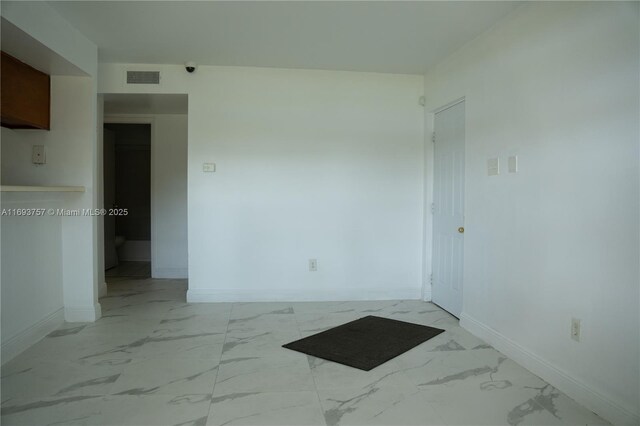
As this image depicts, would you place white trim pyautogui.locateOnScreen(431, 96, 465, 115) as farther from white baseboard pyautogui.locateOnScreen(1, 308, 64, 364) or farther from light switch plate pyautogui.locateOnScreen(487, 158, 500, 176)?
white baseboard pyautogui.locateOnScreen(1, 308, 64, 364)

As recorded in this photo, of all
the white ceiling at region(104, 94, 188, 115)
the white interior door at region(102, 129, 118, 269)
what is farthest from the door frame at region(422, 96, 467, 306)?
the white interior door at region(102, 129, 118, 269)

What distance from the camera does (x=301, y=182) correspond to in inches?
168

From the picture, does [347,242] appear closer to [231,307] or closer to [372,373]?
[231,307]

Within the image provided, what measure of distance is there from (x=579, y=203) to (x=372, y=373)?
158cm

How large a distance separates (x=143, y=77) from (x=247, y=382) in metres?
3.20

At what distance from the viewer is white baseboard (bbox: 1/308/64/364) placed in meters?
2.68

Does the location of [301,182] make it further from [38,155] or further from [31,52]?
[31,52]

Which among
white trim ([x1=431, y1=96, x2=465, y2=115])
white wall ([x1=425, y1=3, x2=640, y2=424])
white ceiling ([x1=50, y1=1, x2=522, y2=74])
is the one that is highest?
white ceiling ([x1=50, y1=1, x2=522, y2=74])

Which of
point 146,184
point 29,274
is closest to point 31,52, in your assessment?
point 29,274

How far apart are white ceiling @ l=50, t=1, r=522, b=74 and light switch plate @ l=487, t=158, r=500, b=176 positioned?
3.39ft

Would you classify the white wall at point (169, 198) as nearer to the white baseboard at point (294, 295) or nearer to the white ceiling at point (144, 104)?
the white ceiling at point (144, 104)

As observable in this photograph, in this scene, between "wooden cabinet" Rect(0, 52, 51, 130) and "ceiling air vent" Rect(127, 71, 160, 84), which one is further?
"ceiling air vent" Rect(127, 71, 160, 84)

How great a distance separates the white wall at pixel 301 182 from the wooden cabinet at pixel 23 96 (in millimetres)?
782

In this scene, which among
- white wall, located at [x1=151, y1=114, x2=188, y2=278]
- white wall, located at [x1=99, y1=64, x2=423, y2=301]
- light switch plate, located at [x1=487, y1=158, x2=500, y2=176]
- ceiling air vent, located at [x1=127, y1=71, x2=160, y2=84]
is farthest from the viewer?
white wall, located at [x1=151, y1=114, x2=188, y2=278]
